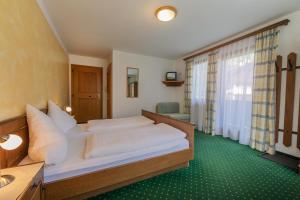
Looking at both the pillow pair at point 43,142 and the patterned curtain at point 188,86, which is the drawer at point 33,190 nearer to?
the pillow pair at point 43,142

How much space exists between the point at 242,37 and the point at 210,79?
1.13 m

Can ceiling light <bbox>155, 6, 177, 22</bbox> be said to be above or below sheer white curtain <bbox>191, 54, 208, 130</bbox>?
above

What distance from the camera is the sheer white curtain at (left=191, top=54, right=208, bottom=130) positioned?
12.6 feet

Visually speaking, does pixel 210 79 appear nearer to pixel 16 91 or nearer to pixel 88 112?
pixel 16 91

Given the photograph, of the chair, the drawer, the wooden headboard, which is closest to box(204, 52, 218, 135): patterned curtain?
the chair

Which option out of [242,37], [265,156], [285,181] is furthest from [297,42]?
[285,181]

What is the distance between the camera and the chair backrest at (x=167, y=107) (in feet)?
14.5

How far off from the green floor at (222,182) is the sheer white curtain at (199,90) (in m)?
1.71

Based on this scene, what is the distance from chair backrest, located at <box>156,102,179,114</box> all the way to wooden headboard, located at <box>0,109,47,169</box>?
3.42m

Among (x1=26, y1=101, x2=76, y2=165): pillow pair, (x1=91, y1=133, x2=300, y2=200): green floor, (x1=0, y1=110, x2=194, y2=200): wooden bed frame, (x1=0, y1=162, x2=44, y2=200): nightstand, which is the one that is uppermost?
(x1=26, y1=101, x2=76, y2=165): pillow pair

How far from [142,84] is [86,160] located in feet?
10.9

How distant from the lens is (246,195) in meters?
1.48

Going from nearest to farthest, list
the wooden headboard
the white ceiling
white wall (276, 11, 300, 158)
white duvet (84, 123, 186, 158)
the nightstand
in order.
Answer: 1. the nightstand
2. the wooden headboard
3. white duvet (84, 123, 186, 158)
4. the white ceiling
5. white wall (276, 11, 300, 158)

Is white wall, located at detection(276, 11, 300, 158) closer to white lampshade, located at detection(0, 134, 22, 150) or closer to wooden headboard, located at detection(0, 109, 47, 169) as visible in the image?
white lampshade, located at detection(0, 134, 22, 150)
